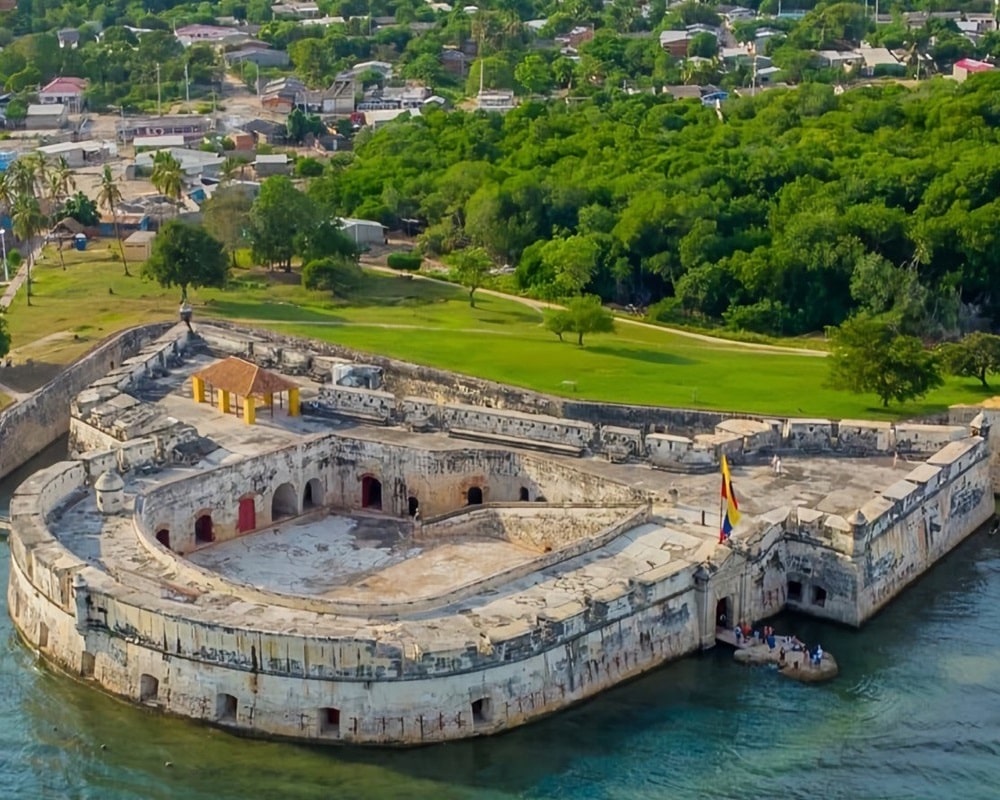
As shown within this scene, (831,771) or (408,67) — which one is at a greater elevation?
(408,67)

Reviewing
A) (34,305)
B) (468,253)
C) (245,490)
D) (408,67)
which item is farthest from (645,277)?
(408,67)

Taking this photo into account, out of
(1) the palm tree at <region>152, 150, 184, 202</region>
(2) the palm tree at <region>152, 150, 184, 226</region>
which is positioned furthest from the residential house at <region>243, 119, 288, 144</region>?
(1) the palm tree at <region>152, 150, 184, 202</region>

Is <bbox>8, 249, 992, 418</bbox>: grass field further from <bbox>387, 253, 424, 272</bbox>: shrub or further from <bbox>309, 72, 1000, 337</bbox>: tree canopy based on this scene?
<bbox>309, 72, 1000, 337</bbox>: tree canopy

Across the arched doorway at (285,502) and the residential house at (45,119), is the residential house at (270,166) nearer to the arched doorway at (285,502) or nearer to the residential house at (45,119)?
the residential house at (45,119)

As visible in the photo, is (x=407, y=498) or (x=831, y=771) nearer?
(x=831, y=771)

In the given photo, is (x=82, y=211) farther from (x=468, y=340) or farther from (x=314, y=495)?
(x=314, y=495)

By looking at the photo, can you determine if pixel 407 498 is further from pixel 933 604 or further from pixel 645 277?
pixel 645 277
